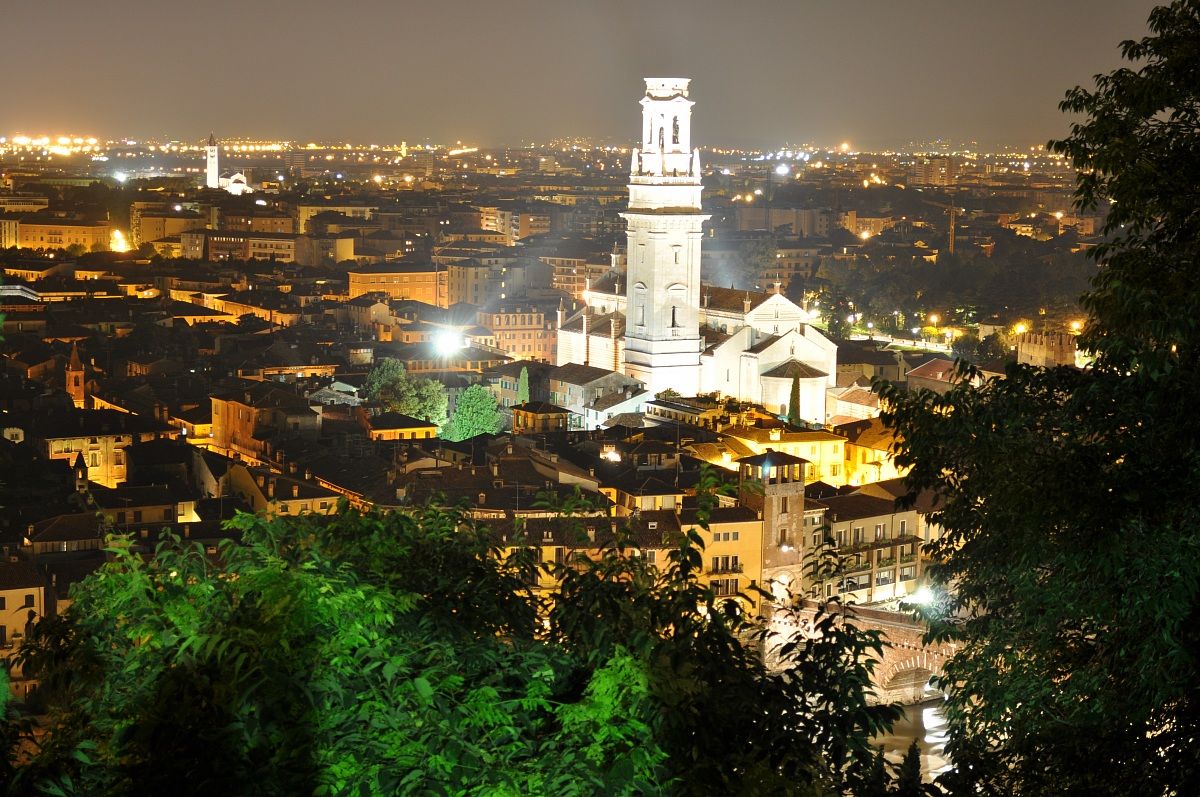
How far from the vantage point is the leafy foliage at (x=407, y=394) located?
2347 cm

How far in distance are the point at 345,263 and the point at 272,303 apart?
11910 millimetres

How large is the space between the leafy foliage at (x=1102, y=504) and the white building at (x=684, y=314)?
629 inches

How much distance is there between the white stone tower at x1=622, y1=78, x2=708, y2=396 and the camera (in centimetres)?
2253

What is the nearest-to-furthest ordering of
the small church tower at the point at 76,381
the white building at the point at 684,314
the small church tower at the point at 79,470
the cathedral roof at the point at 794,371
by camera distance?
the small church tower at the point at 79,470, the cathedral roof at the point at 794,371, the white building at the point at 684,314, the small church tower at the point at 76,381

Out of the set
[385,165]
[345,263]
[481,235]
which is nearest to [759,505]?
[345,263]

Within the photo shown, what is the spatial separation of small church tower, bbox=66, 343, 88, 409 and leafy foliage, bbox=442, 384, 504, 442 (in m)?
6.68

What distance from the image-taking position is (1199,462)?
4.73 meters

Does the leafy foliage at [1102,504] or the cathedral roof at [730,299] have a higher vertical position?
the leafy foliage at [1102,504]

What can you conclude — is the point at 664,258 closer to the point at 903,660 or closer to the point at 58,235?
the point at 903,660

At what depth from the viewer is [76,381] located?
86.4ft

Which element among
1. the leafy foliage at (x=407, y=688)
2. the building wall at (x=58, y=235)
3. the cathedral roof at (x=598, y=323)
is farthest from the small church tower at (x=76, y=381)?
the building wall at (x=58, y=235)

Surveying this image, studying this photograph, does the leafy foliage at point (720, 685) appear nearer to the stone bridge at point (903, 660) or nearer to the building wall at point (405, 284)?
the stone bridge at point (903, 660)

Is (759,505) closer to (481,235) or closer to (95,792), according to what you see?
(95,792)

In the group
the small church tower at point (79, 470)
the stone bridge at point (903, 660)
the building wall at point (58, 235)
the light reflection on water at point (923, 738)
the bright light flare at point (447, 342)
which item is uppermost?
the building wall at point (58, 235)
